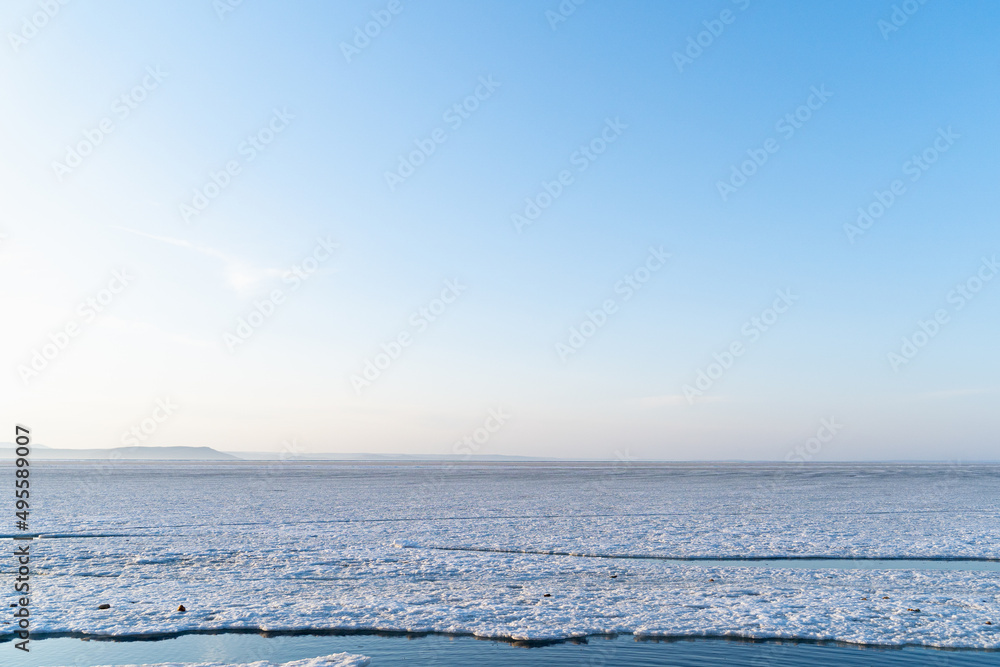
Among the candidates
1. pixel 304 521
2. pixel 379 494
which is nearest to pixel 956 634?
A: pixel 304 521

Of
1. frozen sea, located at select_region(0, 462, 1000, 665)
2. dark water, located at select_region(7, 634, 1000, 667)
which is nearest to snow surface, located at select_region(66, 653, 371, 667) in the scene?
dark water, located at select_region(7, 634, 1000, 667)

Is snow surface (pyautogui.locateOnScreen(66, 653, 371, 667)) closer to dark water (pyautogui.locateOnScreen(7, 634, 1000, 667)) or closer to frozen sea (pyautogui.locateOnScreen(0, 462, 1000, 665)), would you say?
dark water (pyautogui.locateOnScreen(7, 634, 1000, 667))

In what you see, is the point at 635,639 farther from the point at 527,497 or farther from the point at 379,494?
the point at 379,494

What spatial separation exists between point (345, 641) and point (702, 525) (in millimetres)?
14986

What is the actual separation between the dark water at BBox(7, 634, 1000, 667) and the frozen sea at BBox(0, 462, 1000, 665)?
0.29 meters

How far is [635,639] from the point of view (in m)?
10.1

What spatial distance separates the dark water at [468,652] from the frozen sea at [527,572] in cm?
29

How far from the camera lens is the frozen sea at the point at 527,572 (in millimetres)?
10680

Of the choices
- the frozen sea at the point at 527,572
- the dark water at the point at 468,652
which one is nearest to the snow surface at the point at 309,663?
the dark water at the point at 468,652

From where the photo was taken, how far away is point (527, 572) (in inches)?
571

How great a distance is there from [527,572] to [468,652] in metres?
5.08

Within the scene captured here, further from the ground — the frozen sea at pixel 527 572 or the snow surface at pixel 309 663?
the frozen sea at pixel 527 572

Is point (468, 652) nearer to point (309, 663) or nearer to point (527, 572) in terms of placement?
point (309, 663)

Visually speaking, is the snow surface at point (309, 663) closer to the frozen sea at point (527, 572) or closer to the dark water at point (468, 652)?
the dark water at point (468, 652)
